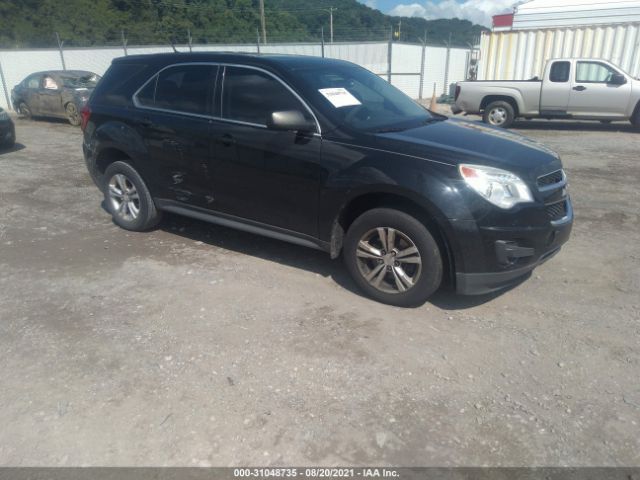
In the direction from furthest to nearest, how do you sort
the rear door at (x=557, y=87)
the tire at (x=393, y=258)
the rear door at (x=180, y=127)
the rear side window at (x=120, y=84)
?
the rear door at (x=557, y=87)
the rear side window at (x=120, y=84)
the rear door at (x=180, y=127)
the tire at (x=393, y=258)

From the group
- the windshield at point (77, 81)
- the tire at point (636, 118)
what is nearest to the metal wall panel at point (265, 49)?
the windshield at point (77, 81)

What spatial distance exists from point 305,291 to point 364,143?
4.38 feet

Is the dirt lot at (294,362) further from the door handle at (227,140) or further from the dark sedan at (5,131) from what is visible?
the dark sedan at (5,131)

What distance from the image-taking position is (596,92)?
1267cm

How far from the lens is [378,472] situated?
242 cm

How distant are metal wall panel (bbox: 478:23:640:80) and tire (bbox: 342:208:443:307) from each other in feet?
43.9

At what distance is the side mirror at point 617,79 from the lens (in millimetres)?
12359

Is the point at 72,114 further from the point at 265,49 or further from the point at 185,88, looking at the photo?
the point at 185,88

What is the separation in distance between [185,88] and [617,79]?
11796 mm

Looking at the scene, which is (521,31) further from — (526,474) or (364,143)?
(526,474)

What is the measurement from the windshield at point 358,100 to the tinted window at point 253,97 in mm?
190

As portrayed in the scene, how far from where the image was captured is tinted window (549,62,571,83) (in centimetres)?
1292

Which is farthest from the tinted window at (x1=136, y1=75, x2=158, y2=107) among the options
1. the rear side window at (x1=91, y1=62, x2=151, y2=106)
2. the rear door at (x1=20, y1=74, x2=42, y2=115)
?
the rear door at (x1=20, y1=74, x2=42, y2=115)

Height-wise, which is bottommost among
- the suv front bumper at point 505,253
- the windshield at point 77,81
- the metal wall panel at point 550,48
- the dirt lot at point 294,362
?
the dirt lot at point 294,362
